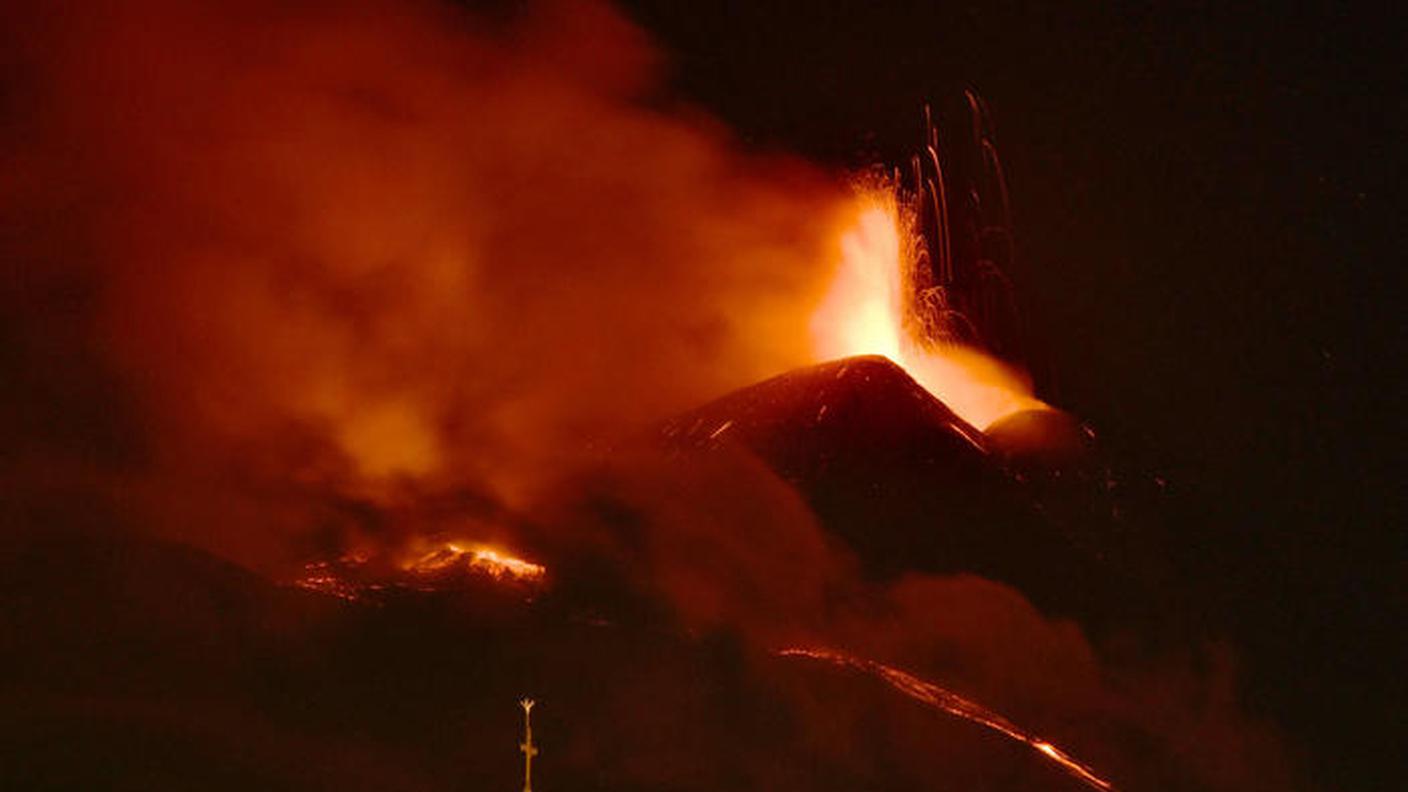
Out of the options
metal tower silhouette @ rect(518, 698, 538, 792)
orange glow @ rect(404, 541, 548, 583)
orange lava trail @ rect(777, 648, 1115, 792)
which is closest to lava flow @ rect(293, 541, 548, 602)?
orange glow @ rect(404, 541, 548, 583)

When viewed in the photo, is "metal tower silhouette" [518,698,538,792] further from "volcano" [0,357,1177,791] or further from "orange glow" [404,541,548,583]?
"orange glow" [404,541,548,583]

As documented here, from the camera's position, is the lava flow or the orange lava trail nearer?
the orange lava trail

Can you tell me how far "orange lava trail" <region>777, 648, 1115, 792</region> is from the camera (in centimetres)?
2089

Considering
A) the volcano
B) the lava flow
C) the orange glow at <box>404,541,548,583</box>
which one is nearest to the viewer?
the volcano

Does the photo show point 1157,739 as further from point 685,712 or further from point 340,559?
point 340,559

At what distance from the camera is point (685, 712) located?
19.5 metres

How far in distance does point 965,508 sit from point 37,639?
13.3 meters

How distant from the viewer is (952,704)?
21266 millimetres

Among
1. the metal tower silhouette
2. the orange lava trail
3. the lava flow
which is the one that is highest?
the lava flow

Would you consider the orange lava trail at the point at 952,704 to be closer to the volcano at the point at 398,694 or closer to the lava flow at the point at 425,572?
the volcano at the point at 398,694

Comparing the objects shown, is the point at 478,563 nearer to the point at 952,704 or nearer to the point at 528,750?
the point at 952,704

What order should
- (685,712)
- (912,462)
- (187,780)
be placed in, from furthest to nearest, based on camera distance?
(912,462) → (685,712) → (187,780)

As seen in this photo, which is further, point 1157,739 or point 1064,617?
point 1064,617

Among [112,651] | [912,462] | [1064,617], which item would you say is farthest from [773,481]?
[112,651]
